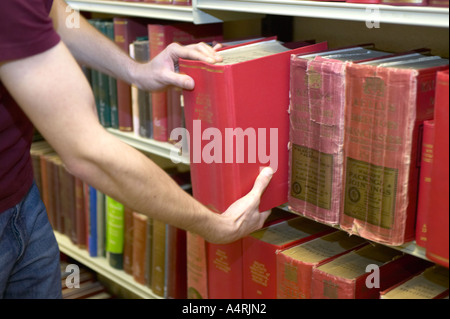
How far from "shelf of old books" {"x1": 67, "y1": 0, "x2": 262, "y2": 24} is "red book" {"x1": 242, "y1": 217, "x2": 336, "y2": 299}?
522 millimetres

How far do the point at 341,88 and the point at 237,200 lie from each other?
0.30 meters

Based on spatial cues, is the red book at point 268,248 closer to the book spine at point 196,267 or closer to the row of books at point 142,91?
the book spine at point 196,267

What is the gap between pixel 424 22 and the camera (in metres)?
0.86

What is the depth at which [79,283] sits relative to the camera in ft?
6.99

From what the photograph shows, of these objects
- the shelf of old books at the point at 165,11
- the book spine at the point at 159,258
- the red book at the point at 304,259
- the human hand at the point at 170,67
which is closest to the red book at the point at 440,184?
the red book at the point at 304,259

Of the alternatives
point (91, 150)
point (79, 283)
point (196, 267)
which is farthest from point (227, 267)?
point (79, 283)

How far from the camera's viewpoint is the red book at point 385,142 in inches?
35.7

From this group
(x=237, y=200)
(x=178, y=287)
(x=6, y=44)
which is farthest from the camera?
(x=178, y=287)

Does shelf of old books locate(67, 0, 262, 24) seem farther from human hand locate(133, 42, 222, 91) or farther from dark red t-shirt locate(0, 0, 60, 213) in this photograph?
dark red t-shirt locate(0, 0, 60, 213)

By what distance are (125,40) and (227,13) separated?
382 millimetres

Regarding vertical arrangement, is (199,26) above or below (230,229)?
above

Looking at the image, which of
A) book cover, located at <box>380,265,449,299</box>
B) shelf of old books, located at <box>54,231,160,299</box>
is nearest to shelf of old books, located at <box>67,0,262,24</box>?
book cover, located at <box>380,265,449,299</box>
